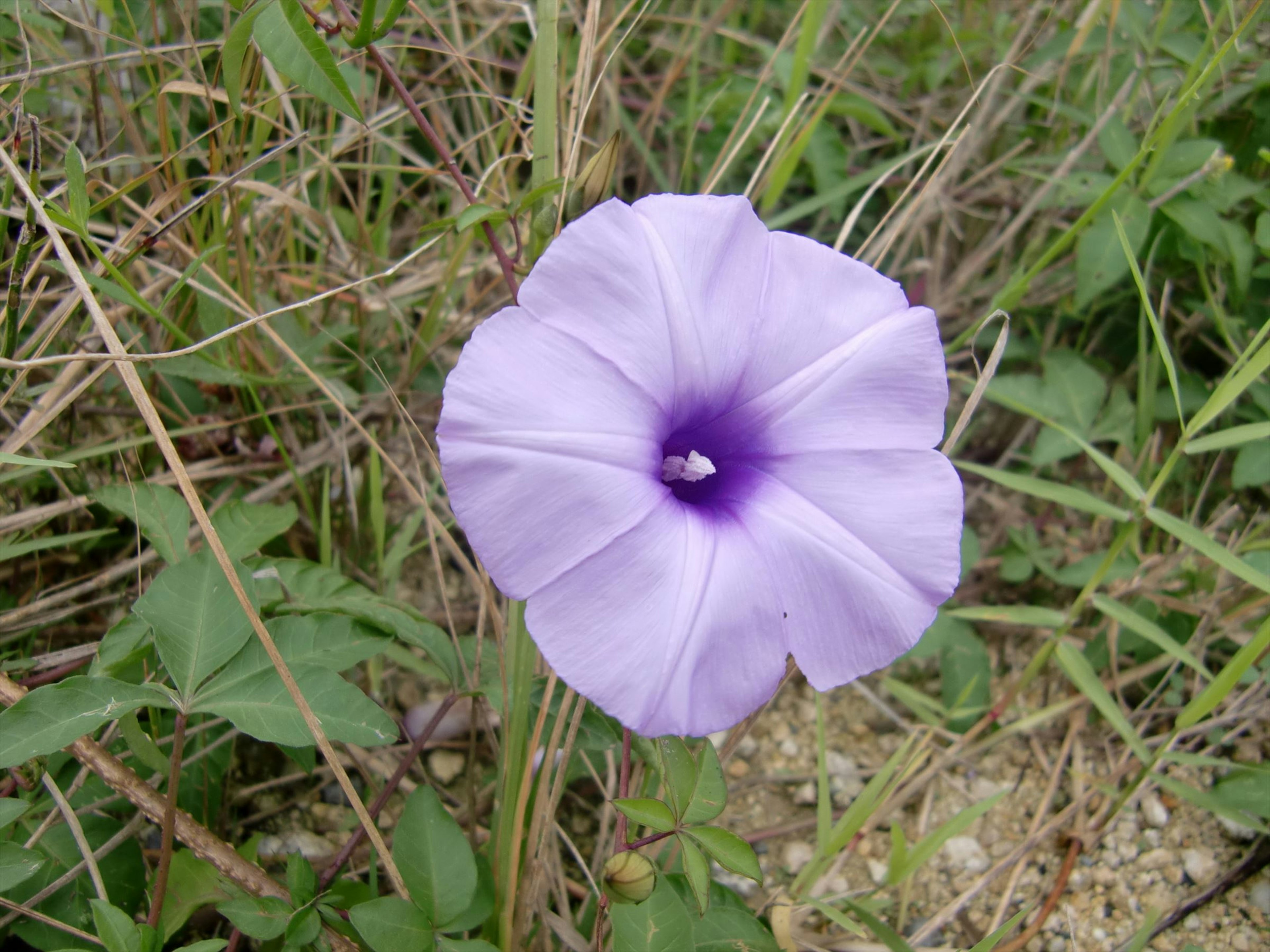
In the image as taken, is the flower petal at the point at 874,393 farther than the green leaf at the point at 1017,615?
No

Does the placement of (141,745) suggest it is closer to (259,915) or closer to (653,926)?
(259,915)

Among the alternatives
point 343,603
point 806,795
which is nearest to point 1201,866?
point 806,795

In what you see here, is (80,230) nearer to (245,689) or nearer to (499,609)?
(245,689)

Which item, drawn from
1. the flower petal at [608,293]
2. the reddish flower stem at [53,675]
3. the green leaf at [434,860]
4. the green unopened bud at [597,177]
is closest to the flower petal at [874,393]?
the flower petal at [608,293]

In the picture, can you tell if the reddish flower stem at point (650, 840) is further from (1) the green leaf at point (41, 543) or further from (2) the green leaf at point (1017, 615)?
(1) the green leaf at point (41, 543)

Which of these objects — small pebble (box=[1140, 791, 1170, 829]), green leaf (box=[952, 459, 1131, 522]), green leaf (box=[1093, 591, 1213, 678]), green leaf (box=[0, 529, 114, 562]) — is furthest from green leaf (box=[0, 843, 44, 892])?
small pebble (box=[1140, 791, 1170, 829])

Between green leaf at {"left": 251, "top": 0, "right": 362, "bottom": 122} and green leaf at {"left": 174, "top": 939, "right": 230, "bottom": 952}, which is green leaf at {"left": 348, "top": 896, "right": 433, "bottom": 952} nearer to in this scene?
green leaf at {"left": 174, "top": 939, "right": 230, "bottom": 952}

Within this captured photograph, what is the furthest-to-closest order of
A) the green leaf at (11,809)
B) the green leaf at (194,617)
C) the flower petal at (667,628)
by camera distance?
the green leaf at (194,617) < the green leaf at (11,809) < the flower petal at (667,628)

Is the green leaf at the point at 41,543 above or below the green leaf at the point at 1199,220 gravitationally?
below

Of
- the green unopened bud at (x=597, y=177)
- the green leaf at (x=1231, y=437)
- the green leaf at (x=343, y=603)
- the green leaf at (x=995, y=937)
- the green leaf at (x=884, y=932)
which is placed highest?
the green unopened bud at (x=597, y=177)
